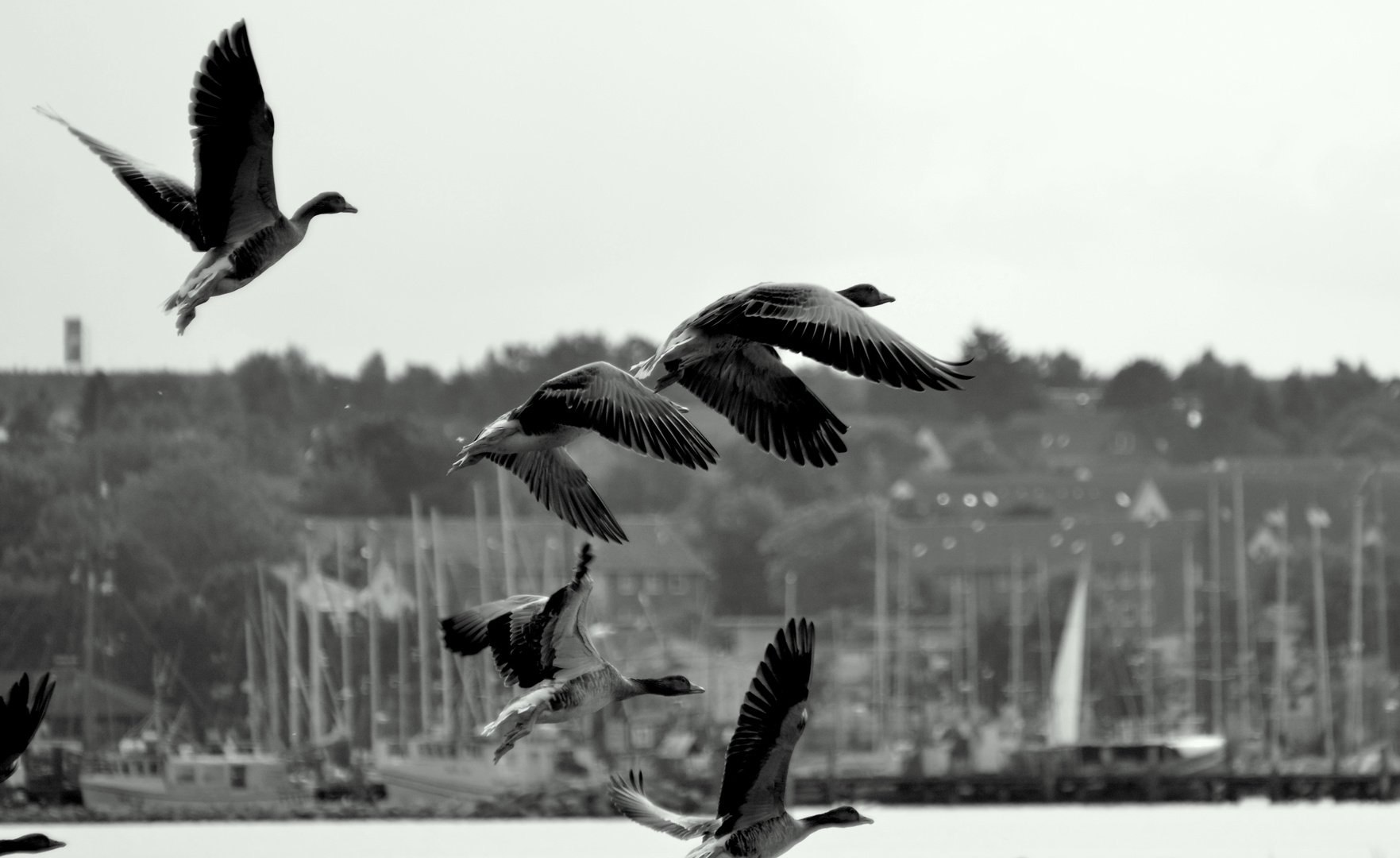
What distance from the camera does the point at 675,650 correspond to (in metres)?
165

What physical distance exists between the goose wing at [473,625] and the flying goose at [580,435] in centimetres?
162

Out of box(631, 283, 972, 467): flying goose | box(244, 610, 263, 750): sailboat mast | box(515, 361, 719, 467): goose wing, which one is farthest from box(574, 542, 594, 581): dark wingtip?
box(244, 610, 263, 750): sailboat mast

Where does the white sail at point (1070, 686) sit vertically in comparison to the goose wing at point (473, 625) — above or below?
below

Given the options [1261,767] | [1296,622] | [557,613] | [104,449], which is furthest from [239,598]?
[557,613]

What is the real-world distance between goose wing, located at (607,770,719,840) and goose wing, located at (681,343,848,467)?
15.2ft

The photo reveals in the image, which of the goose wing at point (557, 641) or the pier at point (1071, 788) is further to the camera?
the pier at point (1071, 788)

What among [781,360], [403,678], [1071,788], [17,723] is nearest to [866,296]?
[781,360]

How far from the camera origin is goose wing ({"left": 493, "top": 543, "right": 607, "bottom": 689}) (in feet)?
72.4

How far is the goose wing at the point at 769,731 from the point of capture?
71.5ft

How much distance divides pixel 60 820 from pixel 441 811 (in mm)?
16812

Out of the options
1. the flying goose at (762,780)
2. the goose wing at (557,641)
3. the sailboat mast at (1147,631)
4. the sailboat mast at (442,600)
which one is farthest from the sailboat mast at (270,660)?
the goose wing at (557,641)

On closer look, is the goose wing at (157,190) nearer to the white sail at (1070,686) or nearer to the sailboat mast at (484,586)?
the sailboat mast at (484,586)

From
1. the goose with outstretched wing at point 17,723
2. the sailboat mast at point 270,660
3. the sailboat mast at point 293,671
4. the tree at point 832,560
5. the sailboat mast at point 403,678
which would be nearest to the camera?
the goose with outstretched wing at point 17,723

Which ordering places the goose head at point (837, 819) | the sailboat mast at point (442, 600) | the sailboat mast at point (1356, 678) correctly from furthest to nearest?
the sailboat mast at point (1356, 678) < the sailboat mast at point (442, 600) < the goose head at point (837, 819)
